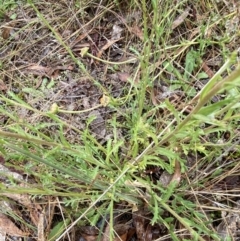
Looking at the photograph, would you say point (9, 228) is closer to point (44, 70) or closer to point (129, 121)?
point (129, 121)

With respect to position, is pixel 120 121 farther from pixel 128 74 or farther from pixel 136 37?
pixel 136 37

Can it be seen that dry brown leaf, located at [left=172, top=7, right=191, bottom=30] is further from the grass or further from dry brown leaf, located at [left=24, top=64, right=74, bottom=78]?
dry brown leaf, located at [left=24, top=64, right=74, bottom=78]

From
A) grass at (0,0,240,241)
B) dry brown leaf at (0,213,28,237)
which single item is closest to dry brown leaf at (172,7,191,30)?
grass at (0,0,240,241)

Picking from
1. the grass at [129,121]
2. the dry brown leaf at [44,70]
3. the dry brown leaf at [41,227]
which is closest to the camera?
the grass at [129,121]

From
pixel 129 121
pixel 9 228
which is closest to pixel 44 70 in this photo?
pixel 129 121

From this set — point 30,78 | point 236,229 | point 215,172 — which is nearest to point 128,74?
point 30,78

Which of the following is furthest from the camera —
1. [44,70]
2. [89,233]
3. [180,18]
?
[44,70]

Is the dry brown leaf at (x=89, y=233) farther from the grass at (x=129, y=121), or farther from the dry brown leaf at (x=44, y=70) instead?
the dry brown leaf at (x=44, y=70)

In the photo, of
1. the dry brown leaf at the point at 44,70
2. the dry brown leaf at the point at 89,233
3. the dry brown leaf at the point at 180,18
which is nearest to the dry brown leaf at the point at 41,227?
the dry brown leaf at the point at 89,233
